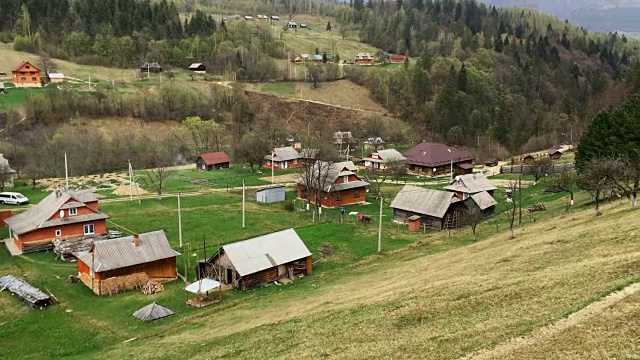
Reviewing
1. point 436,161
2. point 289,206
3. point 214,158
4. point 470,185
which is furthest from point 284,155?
point 470,185

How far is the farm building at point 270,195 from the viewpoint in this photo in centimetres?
6025

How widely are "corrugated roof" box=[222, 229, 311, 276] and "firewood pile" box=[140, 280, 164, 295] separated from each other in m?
4.48

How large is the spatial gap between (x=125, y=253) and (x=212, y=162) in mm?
44584

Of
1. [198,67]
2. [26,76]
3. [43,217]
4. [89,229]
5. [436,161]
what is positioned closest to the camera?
[43,217]

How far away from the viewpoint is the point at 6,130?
87.8 m

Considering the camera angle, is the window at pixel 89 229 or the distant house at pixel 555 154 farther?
the distant house at pixel 555 154

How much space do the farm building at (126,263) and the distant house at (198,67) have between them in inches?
3883

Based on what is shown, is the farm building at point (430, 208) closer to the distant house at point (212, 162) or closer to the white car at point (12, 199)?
the white car at point (12, 199)

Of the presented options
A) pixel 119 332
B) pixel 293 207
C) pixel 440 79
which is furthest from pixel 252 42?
pixel 119 332

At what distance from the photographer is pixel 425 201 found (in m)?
51.1

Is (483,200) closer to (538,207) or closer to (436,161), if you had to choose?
(538,207)

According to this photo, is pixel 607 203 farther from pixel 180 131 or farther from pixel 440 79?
pixel 440 79

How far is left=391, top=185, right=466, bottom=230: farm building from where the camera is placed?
49800mm

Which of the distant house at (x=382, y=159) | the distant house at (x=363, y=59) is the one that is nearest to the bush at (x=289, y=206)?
the distant house at (x=382, y=159)
